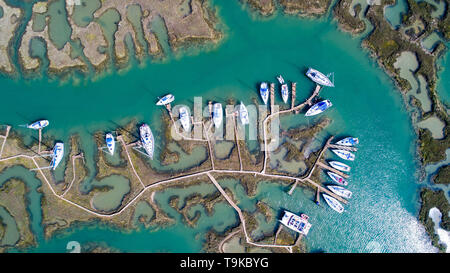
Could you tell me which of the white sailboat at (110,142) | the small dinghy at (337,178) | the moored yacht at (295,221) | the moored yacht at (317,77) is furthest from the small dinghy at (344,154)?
the white sailboat at (110,142)

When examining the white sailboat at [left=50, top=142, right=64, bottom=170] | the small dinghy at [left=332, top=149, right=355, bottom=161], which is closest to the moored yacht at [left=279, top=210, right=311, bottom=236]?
the small dinghy at [left=332, top=149, right=355, bottom=161]

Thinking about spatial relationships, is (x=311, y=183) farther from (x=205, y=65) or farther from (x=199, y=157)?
(x=205, y=65)

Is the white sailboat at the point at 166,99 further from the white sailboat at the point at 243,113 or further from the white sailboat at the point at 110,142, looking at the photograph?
the white sailboat at the point at 243,113

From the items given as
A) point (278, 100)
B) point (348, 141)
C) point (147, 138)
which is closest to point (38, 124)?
point (147, 138)

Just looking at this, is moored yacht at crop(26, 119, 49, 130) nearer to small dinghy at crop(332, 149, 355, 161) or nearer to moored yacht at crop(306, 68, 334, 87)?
moored yacht at crop(306, 68, 334, 87)

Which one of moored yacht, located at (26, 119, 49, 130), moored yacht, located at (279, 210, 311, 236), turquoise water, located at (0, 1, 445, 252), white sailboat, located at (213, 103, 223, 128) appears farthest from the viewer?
turquoise water, located at (0, 1, 445, 252)
